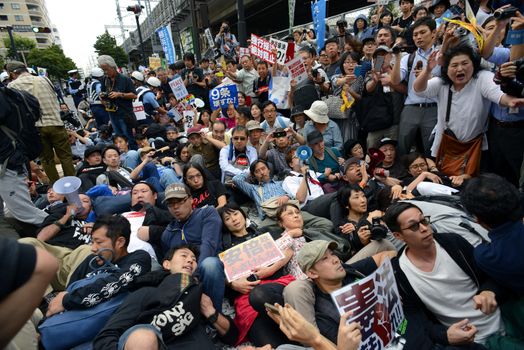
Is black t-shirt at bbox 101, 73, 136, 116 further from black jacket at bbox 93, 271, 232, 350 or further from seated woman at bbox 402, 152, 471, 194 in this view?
seated woman at bbox 402, 152, 471, 194

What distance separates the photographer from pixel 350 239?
10.5 feet

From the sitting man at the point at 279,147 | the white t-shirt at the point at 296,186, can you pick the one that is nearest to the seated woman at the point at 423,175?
the white t-shirt at the point at 296,186

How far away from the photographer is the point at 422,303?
2.17 meters

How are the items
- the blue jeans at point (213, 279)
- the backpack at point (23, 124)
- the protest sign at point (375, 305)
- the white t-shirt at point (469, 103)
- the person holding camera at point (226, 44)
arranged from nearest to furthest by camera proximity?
the protest sign at point (375, 305), the blue jeans at point (213, 279), the white t-shirt at point (469, 103), the backpack at point (23, 124), the person holding camera at point (226, 44)

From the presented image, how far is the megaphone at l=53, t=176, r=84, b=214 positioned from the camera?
380 centimetres

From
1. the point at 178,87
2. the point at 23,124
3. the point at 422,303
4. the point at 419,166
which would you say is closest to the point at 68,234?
the point at 23,124

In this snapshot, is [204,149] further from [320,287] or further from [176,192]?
[320,287]

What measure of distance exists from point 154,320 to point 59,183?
2.70 meters

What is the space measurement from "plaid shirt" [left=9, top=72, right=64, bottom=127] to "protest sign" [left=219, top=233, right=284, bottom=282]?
160 inches

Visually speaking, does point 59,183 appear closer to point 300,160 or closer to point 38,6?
point 300,160

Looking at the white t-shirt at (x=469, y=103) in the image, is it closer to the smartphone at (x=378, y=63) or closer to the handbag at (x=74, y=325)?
the smartphone at (x=378, y=63)

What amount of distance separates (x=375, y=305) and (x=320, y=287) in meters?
0.50

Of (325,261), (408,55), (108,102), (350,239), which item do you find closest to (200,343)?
(325,261)

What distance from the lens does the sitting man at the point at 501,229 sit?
178 cm
